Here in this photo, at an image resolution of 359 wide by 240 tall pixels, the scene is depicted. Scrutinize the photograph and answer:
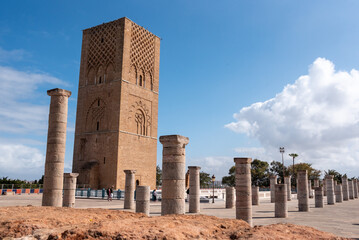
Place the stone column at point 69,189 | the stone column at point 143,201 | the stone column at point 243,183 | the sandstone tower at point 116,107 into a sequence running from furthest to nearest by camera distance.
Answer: the sandstone tower at point 116,107 < the stone column at point 69,189 < the stone column at point 143,201 < the stone column at point 243,183

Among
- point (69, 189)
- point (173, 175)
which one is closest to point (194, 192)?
point (69, 189)

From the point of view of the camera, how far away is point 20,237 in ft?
17.5

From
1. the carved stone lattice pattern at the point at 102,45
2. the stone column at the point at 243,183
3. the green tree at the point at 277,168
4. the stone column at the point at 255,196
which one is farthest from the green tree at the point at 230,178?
the stone column at the point at 243,183

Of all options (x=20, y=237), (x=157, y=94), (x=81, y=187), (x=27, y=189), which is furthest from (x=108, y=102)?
(x=20, y=237)

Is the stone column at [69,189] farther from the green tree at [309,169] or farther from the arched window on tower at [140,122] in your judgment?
the green tree at [309,169]

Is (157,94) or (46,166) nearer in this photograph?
(46,166)

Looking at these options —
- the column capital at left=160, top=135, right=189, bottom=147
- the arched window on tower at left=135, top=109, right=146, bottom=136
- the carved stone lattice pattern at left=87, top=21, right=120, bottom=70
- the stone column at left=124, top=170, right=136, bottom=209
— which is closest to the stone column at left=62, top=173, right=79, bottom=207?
the stone column at left=124, top=170, right=136, bottom=209

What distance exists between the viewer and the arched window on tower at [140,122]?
109 ft

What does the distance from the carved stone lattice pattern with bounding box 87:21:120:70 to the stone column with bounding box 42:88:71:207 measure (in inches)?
850

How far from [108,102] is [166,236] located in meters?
28.3

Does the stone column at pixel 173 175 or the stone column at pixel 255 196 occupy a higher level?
the stone column at pixel 173 175

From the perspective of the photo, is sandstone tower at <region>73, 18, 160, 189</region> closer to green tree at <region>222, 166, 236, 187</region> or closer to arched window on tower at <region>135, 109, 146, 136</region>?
arched window on tower at <region>135, 109, 146, 136</region>

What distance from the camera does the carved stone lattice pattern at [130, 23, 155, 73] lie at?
109 feet

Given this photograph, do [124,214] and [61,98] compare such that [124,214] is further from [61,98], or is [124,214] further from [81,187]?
[81,187]
